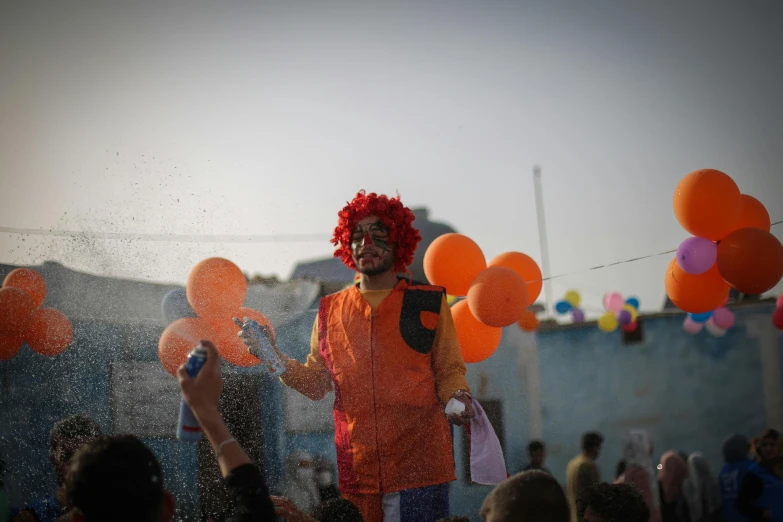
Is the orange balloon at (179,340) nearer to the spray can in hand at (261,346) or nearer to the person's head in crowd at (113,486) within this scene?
the spray can in hand at (261,346)

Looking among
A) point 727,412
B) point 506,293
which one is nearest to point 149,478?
point 506,293

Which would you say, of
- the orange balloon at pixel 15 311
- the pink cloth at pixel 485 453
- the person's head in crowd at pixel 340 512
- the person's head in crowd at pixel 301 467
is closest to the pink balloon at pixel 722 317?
the person's head in crowd at pixel 301 467

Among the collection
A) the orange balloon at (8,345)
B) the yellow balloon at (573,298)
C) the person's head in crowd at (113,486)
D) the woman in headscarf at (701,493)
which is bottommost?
the woman in headscarf at (701,493)

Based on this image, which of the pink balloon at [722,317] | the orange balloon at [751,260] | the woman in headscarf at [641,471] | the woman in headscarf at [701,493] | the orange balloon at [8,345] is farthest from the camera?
the pink balloon at [722,317]

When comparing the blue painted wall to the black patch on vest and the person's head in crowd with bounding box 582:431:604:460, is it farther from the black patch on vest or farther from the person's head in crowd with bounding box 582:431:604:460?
the black patch on vest

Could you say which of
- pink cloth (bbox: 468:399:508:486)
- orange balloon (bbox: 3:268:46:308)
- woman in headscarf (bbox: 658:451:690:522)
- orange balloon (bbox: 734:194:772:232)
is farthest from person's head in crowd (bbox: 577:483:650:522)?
woman in headscarf (bbox: 658:451:690:522)

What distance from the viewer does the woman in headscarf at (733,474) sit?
7.45 metres

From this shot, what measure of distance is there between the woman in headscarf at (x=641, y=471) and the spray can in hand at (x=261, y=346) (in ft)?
16.7

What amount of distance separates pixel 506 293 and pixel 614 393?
9.35m

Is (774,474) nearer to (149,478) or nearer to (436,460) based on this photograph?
(436,460)

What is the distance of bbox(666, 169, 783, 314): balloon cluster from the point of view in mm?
4730

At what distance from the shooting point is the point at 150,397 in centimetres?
572

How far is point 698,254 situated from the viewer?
5.02 meters

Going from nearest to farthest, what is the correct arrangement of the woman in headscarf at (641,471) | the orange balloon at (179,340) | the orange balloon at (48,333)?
1. the orange balloon at (179,340)
2. the orange balloon at (48,333)
3. the woman in headscarf at (641,471)
